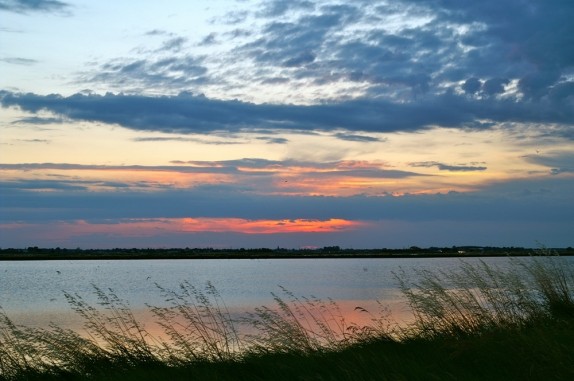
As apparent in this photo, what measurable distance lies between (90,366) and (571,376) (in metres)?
8.16

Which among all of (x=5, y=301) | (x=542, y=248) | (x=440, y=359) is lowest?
(x=5, y=301)

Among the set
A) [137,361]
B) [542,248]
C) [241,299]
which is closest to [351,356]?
[137,361]

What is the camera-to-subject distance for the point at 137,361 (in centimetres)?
1161

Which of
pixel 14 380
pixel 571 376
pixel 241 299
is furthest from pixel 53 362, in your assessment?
pixel 241 299

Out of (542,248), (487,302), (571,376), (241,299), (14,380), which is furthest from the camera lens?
(241,299)

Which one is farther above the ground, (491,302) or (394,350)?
(491,302)

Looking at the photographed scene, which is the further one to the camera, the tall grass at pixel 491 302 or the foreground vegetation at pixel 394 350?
the tall grass at pixel 491 302

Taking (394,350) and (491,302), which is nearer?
(394,350)

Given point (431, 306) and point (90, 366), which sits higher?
point (431, 306)

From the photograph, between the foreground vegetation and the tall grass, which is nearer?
the foreground vegetation

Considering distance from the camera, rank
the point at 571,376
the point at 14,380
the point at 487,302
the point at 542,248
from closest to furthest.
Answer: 1. the point at 571,376
2. the point at 14,380
3. the point at 487,302
4. the point at 542,248

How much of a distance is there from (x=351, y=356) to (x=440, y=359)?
144 cm

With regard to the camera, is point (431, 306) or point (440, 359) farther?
point (431, 306)

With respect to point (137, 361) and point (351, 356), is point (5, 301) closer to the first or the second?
point (137, 361)
